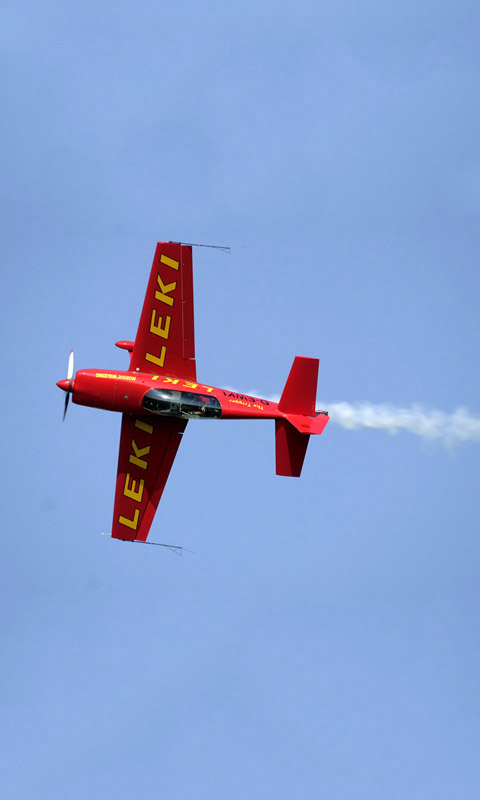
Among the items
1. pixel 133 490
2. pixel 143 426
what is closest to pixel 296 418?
pixel 143 426

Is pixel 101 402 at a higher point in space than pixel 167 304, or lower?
lower

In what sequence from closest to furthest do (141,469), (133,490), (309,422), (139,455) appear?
(309,422) < (139,455) < (141,469) < (133,490)

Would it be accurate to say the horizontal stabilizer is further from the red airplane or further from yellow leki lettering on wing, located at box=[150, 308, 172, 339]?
yellow leki lettering on wing, located at box=[150, 308, 172, 339]

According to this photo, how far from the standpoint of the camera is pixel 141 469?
46344 millimetres

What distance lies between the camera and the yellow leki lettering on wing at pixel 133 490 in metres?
46.4

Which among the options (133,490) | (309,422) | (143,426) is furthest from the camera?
(133,490)

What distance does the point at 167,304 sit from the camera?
4500 centimetres

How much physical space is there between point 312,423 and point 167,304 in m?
6.37

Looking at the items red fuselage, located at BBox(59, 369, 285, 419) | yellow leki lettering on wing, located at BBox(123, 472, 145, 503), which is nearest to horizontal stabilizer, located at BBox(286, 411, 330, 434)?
red fuselage, located at BBox(59, 369, 285, 419)

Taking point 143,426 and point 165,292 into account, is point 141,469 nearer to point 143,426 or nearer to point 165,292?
point 143,426

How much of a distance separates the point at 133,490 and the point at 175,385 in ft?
14.3

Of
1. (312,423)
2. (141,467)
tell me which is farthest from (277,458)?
(141,467)

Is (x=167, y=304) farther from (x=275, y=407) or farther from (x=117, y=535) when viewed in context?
(x=117, y=535)

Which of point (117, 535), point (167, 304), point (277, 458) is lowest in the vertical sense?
point (117, 535)
